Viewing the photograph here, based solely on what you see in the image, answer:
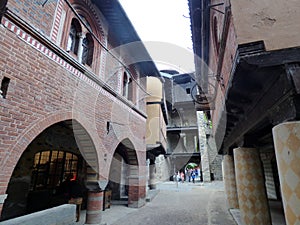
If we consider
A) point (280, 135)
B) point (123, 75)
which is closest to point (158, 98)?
point (123, 75)

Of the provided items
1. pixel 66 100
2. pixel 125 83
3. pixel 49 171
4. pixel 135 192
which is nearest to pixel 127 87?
pixel 125 83

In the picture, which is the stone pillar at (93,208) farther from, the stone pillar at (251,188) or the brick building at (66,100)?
the stone pillar at (251,188)

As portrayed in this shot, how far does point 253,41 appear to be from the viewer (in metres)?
2.03

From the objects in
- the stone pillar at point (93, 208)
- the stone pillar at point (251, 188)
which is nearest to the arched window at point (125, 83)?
the stone pillar at point (93, 208)

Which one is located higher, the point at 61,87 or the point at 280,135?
the point at 61,87

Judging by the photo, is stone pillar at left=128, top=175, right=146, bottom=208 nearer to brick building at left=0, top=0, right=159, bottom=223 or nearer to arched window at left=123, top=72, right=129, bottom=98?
brick building at left=0, top=0, right=159, bottom=223

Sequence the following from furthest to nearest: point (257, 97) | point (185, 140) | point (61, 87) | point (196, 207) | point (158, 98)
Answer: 1. point (185, 140)
2. point (158, 98)
3. point (196, 207)
4. point (61, 87)
5. point (257, 97)

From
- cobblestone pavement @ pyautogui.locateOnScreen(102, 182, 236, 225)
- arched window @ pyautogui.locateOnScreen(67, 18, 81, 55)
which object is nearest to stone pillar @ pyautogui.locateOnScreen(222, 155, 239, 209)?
cobblestone pavement @ pyautogui.locateOnScreen(102, 182, 236, 225)

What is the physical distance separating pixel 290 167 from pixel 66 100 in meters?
4.28

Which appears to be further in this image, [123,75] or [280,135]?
[123,75]

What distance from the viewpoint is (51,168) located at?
7.53 metres

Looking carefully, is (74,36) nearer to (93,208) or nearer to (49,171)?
(93,208)

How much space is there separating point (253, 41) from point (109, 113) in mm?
4973

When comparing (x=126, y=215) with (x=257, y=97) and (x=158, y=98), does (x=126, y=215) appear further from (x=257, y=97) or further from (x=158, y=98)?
(x=158, y=98)
